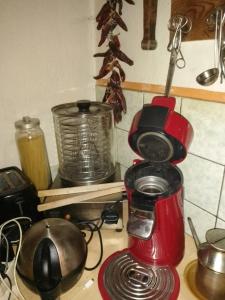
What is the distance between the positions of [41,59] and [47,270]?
2.36 feet

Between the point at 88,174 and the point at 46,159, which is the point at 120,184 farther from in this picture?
the point at 46,159

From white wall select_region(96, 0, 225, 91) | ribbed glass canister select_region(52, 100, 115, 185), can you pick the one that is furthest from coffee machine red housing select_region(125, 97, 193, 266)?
ribbed glass canister select_region(52, 100, 115, 185)

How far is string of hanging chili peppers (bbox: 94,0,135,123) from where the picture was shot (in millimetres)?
819

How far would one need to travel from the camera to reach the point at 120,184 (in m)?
0.84

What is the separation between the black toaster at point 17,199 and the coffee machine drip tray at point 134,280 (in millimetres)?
298

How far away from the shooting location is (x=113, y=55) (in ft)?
2.85

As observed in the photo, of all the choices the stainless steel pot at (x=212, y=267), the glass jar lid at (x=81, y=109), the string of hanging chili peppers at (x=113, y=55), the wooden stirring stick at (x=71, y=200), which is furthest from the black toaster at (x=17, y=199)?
the stainless steel pot at (x=212, y=267)

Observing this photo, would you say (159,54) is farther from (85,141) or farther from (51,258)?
(51,258)

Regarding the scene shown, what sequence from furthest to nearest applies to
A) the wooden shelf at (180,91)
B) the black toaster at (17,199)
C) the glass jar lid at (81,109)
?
the glass jar lid at (81,109)
the black toaster at (17,199)
the wooden shelf at (180,91)

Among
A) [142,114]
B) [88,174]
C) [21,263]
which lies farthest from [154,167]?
[21,263]

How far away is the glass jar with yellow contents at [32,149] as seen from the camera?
888mm

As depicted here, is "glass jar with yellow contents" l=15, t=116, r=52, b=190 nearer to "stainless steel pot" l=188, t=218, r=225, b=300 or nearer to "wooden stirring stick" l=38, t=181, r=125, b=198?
"wooden stirring stick" l=38, t=181, r=125, b=198

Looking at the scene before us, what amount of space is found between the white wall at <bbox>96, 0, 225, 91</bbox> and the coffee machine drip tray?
53 centimetres

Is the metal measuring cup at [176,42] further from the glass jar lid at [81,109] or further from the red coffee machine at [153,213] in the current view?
the glass jar lid at [81,109]
